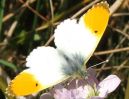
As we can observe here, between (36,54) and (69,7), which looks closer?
(36,54)

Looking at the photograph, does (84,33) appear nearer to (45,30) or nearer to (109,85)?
(109,85)

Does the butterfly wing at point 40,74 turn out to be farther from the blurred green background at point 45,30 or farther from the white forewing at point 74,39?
the blurred green background at point 45,30

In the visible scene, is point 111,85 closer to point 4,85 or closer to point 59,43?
point 59,43

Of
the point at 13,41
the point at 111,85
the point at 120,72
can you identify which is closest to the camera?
the point at 111,85

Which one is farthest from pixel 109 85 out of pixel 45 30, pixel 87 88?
pixel 45 30

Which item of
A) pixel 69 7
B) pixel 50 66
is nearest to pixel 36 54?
pixel 50 66

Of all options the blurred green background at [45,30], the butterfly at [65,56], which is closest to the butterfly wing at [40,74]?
the butterfly at [65,56]
